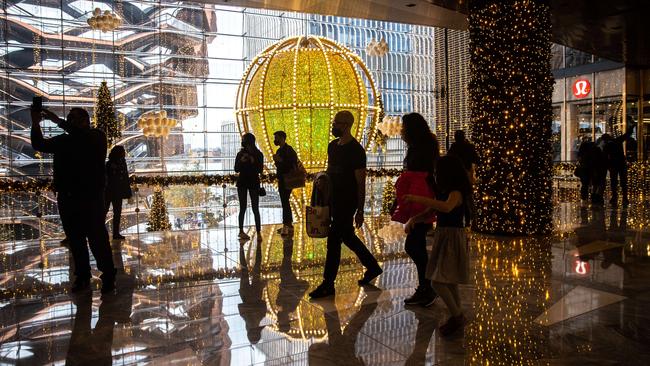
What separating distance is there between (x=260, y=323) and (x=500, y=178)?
184 inches

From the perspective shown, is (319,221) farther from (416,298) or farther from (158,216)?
(158,216)

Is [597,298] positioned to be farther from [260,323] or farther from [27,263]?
[27,263]

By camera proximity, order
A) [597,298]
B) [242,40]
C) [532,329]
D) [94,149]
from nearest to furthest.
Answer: [532,329] < [597,298] < [94,149] < [242,40]

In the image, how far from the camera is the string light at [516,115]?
A: 7.27 meters

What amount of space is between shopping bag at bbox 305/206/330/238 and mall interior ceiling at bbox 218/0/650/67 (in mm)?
5428

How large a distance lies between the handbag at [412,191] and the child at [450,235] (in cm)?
47

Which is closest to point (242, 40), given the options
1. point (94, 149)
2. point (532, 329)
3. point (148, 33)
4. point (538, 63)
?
point (148, 33)

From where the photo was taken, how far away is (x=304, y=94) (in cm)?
1120

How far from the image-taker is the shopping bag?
14.0 ft

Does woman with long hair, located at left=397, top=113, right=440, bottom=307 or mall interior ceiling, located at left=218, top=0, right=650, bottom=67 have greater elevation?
mall interior ceiling, located at left=218, top=0, right=650, bottom=67

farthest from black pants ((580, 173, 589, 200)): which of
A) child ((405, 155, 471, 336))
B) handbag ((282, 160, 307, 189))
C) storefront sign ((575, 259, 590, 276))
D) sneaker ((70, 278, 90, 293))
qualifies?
sneaker ((70, 278, 90, 293))

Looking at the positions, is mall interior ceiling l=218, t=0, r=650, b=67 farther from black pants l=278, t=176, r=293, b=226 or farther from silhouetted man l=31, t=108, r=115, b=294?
silhouetted man l=31, t=108, r=115, b=294

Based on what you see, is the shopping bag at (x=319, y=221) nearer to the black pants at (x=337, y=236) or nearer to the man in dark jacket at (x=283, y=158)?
the black pants at (x=337, y=236)

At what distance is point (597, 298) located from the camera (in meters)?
4.26
